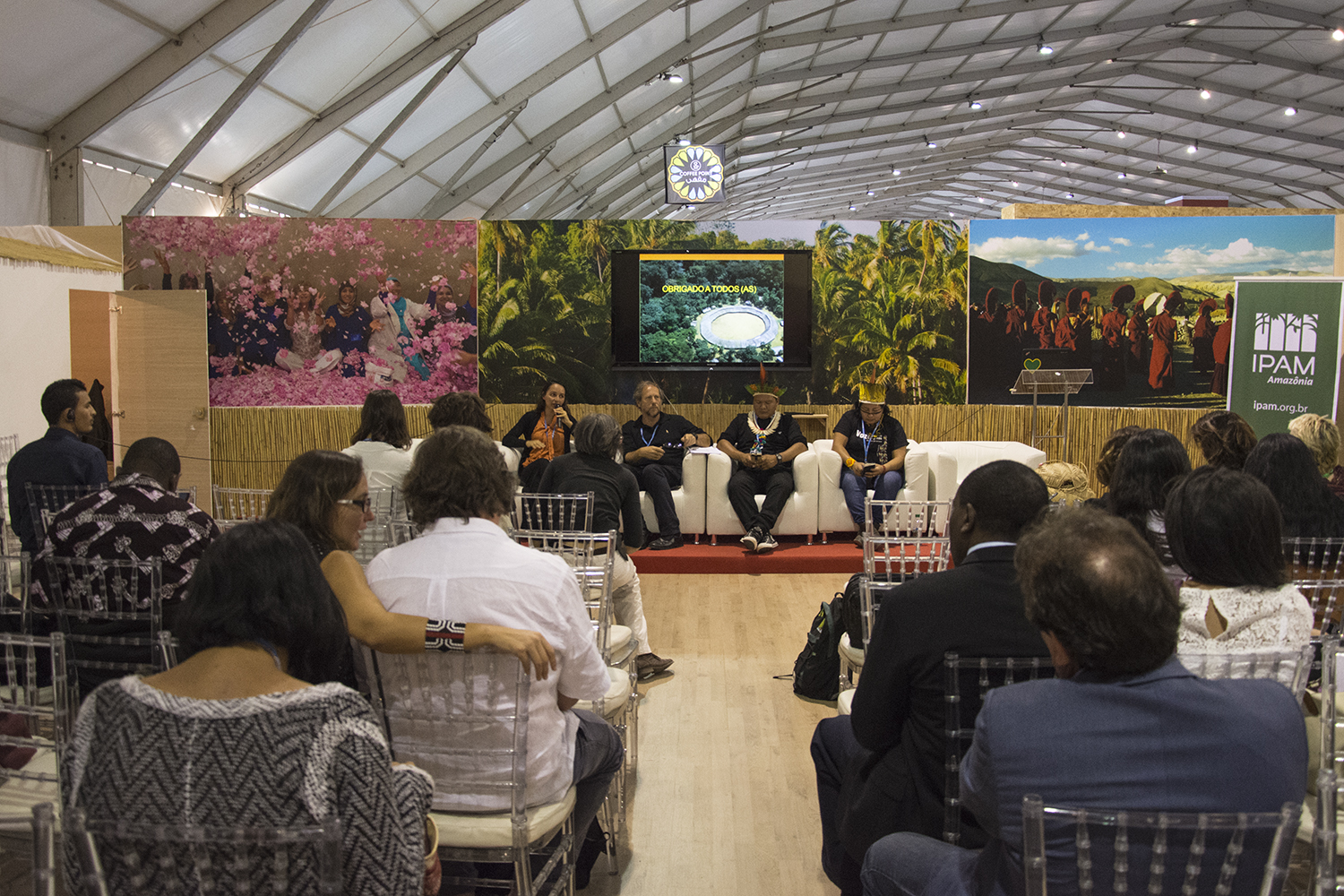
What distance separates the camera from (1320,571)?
3.11m

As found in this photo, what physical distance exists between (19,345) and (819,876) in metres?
7.28

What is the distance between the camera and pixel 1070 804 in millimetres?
1404

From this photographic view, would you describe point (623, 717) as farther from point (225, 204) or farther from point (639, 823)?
point (225, 204)

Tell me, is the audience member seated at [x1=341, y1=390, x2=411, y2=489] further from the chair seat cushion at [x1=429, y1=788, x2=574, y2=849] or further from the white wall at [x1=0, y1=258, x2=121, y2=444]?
the white wall at [x1=0, y1=258, x2=121, y2=444]

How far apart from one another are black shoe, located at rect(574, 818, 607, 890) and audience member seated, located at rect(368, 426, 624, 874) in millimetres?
491

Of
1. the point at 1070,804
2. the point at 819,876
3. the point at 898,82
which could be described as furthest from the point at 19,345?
the point at 898,82

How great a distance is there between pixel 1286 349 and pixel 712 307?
4.47 metres

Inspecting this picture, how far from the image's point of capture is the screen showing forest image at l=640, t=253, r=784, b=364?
876 centimetres

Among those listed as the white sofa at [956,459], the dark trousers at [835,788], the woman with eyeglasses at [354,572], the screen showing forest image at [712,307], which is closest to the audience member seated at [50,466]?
the woman with eyeglasses at [354,572]

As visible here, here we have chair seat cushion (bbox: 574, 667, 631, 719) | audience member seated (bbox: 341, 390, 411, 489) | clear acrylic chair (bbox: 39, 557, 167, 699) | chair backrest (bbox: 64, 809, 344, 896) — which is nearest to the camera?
chair backrest (bbox: 64, 809, 344, 896)

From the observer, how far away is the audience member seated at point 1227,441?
13.8 ft

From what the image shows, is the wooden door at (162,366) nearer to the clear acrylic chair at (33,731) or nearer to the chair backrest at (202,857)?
the clear acrylic chair at (33,731)

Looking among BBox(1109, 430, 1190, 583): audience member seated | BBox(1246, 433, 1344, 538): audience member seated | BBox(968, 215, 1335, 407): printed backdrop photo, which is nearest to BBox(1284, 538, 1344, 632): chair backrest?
BBox(1246, 433, 1344, 538): audience member seated

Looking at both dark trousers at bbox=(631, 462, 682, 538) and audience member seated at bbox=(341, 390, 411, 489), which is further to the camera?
dark trousers at bbox=(631, 462, 682, 538)
